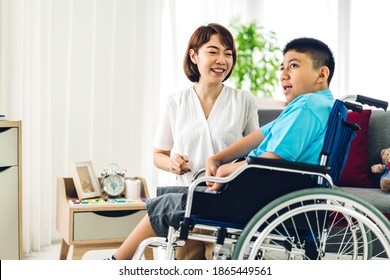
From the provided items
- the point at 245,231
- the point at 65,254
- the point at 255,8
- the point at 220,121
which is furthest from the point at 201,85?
the point at 255,8

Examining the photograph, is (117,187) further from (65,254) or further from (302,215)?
(302,215)

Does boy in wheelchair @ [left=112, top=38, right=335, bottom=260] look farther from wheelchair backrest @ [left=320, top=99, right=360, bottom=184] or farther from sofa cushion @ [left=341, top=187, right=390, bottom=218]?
sofa cushion @ [left=341, top=187, right=390, bottom=218]

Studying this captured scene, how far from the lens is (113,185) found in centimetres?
290

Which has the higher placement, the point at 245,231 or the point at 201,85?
the point at 201,85

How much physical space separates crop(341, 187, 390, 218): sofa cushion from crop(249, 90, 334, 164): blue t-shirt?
35.1 inches

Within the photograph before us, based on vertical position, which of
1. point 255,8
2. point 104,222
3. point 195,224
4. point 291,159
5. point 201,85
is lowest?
point 104,222

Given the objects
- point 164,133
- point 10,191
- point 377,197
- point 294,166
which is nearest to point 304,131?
point 294,166

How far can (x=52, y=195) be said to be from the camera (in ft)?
11.1

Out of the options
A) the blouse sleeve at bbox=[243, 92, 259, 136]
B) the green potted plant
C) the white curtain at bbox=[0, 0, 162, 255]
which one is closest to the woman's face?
the blouse sleeve at bbox=[243, 92, 259, 136]

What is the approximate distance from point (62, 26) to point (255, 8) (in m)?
1.57

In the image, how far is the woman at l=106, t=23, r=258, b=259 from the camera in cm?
226

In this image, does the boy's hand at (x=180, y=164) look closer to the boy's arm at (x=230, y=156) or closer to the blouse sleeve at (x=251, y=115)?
the boy's arm at (x=230, y=156)

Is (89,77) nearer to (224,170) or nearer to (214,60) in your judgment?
(214,60)

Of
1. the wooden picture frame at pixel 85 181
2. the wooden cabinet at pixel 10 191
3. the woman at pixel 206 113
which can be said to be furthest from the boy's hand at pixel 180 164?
the wooden cabinet at pixel 10 191
